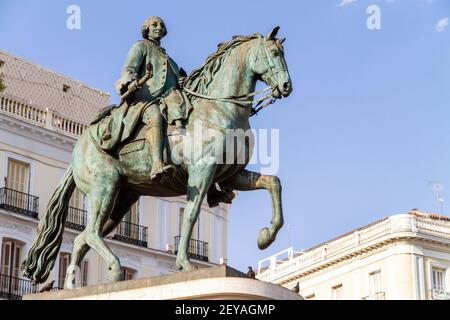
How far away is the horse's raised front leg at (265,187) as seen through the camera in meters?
16.9

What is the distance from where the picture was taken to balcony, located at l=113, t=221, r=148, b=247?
51.6 m

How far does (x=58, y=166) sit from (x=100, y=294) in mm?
33922

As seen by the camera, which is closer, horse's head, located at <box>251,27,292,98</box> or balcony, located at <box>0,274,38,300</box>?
horse's head, located at <box>251,27,292,98</box>

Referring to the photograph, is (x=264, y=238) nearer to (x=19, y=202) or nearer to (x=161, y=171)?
(x=161, y=171)

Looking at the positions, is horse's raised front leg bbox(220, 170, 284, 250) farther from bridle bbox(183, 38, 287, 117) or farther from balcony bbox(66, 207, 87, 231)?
balcony bbox(66, 207, 87, 231)

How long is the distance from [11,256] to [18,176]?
3114 mm

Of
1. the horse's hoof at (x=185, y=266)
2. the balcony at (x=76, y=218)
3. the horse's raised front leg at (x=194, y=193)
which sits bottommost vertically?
the horse's hoof at (x=185, y=266)

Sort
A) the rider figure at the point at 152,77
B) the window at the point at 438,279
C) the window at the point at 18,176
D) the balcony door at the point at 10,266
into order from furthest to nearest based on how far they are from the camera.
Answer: the window at the point at 438,279 → the window at the point at 18,176 → the balcony door at the point at 10,266 → the rider figure at the point at 152,77

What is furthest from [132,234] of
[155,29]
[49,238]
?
[155,29]

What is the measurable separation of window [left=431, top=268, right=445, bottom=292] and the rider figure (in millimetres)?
43189

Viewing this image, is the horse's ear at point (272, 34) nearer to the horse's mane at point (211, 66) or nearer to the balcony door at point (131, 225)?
the horse's mane at point (211, 66)

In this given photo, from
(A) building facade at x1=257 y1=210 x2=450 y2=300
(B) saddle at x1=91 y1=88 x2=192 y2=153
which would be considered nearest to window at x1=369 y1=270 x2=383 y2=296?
(A) building facade at x1=257 y1=210 x2=450 y2=300

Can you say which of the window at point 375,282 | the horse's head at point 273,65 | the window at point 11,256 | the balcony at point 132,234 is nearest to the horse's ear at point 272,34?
the horse's head at point 273,65
